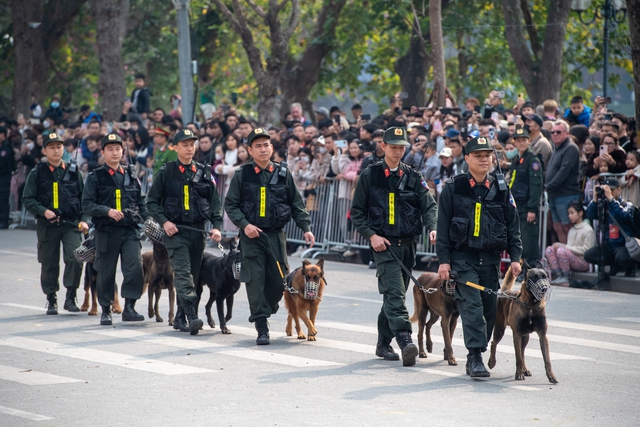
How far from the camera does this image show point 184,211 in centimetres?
1141

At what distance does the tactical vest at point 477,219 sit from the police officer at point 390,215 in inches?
22.3

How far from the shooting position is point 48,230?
42.8 ft

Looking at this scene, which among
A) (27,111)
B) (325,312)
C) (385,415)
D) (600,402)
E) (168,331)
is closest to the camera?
(385,415)

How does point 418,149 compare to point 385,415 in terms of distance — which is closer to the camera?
point 385,415

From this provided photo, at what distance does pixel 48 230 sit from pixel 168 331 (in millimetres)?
2519

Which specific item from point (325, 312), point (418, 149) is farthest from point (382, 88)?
point (325, 312)

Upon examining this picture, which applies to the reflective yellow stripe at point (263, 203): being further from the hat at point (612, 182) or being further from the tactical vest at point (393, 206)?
the hat at point (612, 182)

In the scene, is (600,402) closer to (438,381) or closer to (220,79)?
(438,381)

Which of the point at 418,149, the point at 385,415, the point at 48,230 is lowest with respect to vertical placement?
the point at 385,415

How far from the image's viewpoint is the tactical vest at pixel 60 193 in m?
13.0

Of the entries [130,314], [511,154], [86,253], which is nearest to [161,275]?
[130,314]

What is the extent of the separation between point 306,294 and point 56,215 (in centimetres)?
400

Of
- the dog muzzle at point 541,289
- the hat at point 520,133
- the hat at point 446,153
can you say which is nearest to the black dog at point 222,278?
the dog muzzle at point 541,289

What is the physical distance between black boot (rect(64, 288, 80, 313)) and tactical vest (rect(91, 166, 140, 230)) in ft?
4.34
